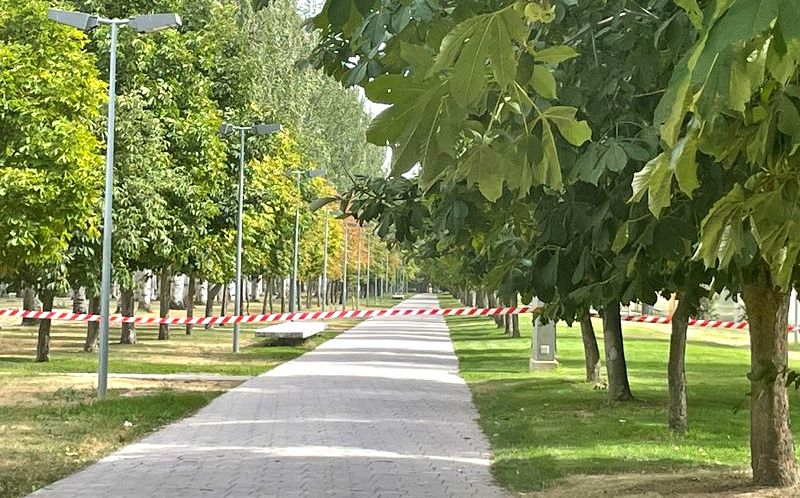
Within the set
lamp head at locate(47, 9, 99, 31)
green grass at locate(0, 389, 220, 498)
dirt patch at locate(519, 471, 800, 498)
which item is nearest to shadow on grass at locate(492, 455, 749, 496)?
dirt patch at locate(519, 471, 800, 498)

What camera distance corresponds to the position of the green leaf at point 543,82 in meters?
3.02

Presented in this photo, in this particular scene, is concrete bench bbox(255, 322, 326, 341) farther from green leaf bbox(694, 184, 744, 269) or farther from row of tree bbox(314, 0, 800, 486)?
green leaf bbox(694, 184, 744, 269)

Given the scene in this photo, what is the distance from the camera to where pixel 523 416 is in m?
17.5

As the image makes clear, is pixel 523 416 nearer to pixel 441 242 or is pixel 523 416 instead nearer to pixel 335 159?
pixel 441 242

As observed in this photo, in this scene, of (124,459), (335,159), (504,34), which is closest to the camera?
(504,34)

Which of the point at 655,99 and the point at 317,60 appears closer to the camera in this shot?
the point at 655,99

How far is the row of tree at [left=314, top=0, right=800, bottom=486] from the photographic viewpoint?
2447mm

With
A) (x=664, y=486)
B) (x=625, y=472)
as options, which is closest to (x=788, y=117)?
(x=664, y=486)

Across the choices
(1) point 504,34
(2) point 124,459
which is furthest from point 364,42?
(2) point 124,459

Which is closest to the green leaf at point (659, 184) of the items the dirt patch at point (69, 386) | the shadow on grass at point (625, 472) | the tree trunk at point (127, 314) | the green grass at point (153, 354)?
the shadow on grass at point (625, 472)

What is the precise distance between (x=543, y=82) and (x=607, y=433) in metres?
12.5

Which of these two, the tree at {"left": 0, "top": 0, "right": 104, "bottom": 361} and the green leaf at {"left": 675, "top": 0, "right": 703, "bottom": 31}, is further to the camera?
the tree at {"left": 0, "top": 0, "right": 104, "bottom": 361}

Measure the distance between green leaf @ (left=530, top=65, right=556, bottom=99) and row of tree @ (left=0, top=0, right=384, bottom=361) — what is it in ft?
17.7

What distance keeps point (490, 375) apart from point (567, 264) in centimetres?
2070
